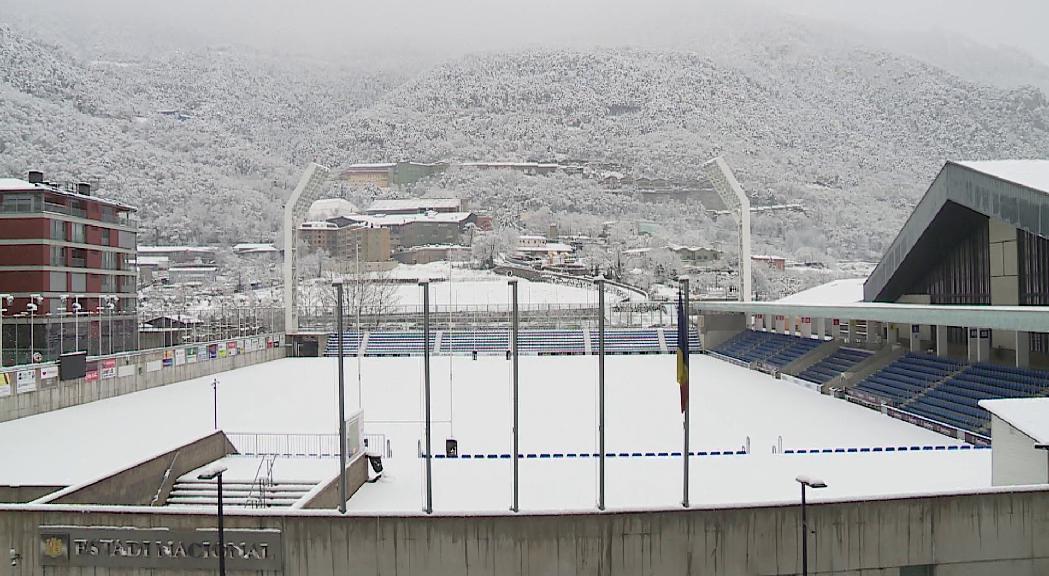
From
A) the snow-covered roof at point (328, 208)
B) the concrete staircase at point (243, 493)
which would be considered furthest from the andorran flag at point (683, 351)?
the snow-covered roof at point (328, 208)

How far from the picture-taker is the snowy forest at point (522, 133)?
470 ft

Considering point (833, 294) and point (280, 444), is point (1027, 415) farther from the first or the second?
point (833, 294)

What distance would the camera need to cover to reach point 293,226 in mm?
52656

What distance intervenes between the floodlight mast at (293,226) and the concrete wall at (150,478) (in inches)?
1328

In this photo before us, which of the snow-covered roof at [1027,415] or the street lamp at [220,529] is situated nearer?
the street lamp at [220,529]

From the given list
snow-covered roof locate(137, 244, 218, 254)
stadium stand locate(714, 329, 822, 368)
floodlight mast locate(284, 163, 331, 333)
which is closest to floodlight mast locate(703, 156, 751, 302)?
stadium stand locate(714, 329, 822, 368)

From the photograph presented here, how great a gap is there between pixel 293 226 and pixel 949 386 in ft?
140

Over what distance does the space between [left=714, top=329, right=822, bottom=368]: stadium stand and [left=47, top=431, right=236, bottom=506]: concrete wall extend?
25232 mm

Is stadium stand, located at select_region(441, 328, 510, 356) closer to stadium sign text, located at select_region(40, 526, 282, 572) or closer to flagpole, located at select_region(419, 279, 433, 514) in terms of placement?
flagpole, located at select_region(419, 279, 433, 514)

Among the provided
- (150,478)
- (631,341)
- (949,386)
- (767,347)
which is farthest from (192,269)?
(949,386)

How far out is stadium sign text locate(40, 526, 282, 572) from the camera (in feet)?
33.2

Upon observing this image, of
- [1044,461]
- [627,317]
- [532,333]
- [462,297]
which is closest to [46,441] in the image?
[1044,461]

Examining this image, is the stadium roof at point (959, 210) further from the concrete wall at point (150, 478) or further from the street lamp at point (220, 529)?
the concrete wall at point (150, 478)

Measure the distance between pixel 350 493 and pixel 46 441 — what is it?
10533mm
